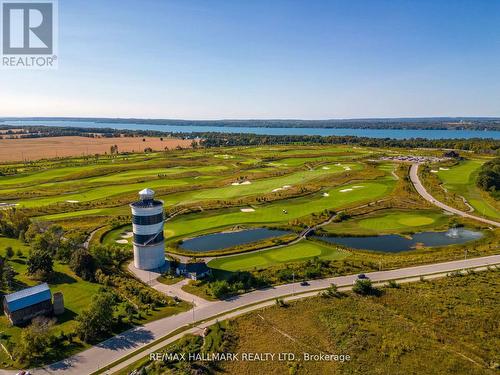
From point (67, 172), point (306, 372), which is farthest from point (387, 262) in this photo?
point (67, 172)

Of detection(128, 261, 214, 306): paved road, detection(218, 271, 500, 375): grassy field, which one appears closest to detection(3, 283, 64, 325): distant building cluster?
detection(128, 261, 214, 306): paved road

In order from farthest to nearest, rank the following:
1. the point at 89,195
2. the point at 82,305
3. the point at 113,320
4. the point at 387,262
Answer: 1. the point at 89,195
2. the point at 387,262
3. the point at 82,305
4. the point at 113,320

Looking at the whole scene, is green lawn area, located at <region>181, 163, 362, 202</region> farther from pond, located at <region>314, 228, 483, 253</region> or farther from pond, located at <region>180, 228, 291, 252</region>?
pond, located at <region>314, 228, 483, 253</region>

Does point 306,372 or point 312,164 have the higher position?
point 312,164

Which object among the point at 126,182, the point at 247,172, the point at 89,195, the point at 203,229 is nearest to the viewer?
the point at 203,229

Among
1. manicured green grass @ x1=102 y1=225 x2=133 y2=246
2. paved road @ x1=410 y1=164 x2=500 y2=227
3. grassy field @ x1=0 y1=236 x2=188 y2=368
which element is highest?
paved road @ x1=410 y1=164 x2=500 y2=227

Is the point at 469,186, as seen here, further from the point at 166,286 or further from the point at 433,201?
the point at 166,286

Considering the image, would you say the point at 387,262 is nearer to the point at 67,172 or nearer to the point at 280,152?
the point at 67,172

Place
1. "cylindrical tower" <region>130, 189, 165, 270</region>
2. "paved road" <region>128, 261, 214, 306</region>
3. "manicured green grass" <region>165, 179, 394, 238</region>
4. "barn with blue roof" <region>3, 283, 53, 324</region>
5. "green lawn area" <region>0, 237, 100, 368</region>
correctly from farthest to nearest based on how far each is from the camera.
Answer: "manicured green grass" <region>165, 179, 394, 238</region> < "cylindrical tower" <region>130, 189, 165, 270</region> < "paved road" <region>128, 261, 214, 306</region> < "barn with blue roof" <region>3, 283, 53, 324</region> < "green lawn area" <region>0, 237, 100, 368</region>
